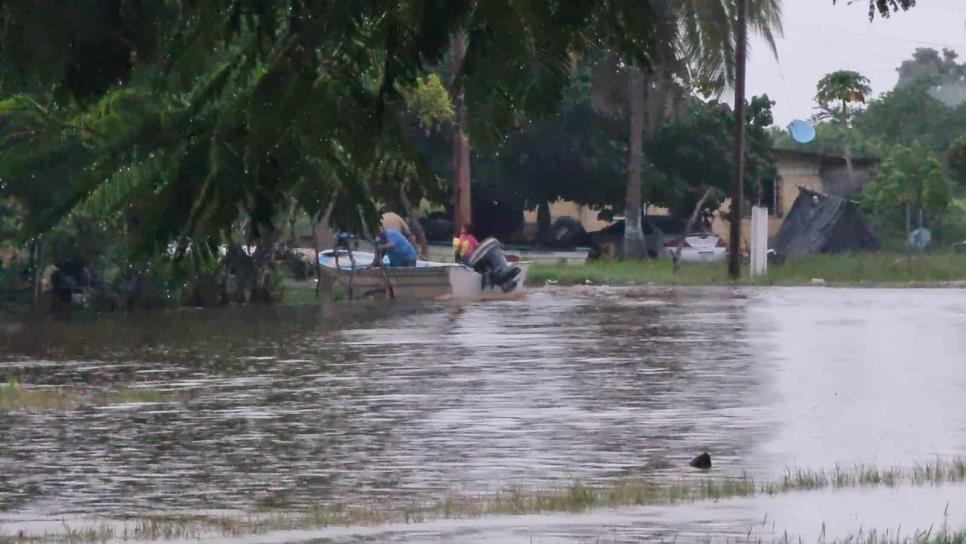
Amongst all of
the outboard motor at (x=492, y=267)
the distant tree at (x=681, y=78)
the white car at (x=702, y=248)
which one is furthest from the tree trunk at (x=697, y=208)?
the outboard motor at (x=492, y=267)

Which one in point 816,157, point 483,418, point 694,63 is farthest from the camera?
point 816,157

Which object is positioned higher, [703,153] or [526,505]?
[703,153]

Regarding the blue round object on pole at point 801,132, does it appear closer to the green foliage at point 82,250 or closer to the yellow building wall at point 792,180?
the yellow building wall at point 792,180

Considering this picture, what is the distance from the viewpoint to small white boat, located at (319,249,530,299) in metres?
33.7

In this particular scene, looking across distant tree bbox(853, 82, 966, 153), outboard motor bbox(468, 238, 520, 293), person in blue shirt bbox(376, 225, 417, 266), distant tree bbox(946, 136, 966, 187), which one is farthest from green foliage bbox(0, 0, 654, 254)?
distant tree bbox(853, 82, 966, 153)

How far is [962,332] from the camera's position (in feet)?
77.3

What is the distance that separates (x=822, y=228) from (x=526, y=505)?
46.4 metres

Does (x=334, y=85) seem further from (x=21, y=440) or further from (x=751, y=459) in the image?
(x=21, y=440)

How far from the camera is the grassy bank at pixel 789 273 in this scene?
39.3 m

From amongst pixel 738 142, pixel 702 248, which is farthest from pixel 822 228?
pixel 738 142

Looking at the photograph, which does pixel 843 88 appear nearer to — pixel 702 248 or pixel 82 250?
pixel 702 248

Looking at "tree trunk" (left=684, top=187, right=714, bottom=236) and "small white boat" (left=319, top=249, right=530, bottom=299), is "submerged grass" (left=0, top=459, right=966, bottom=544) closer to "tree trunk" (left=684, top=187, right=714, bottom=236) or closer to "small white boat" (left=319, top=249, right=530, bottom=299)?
"small white boat" (left=319, top=249, right=530, bottom=299)

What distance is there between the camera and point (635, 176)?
4897cm

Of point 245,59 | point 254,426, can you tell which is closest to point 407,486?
point 254,426
